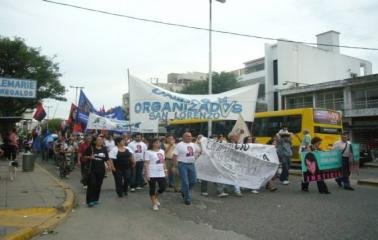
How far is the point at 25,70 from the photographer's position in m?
32.5

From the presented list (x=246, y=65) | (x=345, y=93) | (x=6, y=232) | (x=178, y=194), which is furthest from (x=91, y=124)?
(x=246, y=65)

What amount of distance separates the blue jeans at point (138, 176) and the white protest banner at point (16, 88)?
13.4 ft

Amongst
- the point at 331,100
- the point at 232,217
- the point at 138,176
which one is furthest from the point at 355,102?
the point at 232,217

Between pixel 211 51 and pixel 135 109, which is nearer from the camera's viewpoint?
pixel 135 109

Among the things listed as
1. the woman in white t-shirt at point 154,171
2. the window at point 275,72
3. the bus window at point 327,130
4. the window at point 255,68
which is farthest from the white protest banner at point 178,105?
the window at point 255,68

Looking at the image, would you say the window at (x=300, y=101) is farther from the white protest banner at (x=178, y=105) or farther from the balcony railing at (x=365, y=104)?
the white protest banner at (x=178, y=105)

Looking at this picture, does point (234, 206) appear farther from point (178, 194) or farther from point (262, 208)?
point (178, 194)

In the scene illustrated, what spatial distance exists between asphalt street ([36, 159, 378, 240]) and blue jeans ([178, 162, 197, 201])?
31cm

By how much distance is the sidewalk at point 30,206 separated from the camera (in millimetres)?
6904

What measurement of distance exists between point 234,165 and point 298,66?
36.0 metres

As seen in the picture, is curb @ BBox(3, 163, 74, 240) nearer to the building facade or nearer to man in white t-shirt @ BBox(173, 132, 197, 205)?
man in white t-shirt @ BBox(173, 132, 197, 205)

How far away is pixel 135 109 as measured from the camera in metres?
12.8

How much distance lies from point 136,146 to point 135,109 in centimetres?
133

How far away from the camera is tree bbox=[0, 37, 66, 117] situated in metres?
31.4
